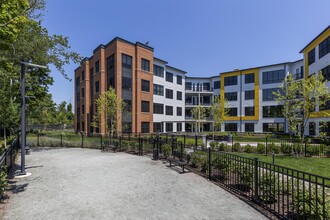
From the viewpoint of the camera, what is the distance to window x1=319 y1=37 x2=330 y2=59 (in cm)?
2725

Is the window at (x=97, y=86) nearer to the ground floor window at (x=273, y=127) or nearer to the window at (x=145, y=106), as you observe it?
the window at (x=145, y=106)

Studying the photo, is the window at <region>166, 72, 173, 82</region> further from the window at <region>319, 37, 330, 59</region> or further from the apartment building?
the window at <region>319, 37, 330, 59</region>

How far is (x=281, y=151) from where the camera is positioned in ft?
55.5

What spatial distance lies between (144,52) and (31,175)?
2965 centimetres

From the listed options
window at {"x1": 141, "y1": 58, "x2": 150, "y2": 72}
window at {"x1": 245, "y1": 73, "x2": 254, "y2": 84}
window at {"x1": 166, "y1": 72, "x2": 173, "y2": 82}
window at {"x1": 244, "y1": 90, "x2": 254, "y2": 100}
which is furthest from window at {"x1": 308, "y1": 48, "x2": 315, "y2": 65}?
window at {"x1": 141, "y1": 58, "x2": 150, "y2": 72}

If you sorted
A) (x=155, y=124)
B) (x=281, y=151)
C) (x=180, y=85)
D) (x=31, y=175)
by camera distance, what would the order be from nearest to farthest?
(x=31, y=175) → (x=281, y=151) → (x=155, y=124) → (x=180, y=85)

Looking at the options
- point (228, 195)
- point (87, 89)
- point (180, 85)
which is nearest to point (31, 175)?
point (228, 195)

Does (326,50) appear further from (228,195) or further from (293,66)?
(228,195)

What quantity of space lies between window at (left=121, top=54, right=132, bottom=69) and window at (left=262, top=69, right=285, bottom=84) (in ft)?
98.1

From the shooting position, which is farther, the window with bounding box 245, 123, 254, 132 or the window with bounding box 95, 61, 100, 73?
the window with bounding box 245, 123, 254, 132

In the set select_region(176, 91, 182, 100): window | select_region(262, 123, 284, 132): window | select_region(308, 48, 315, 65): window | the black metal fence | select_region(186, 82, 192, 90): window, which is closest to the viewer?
the black metal fence

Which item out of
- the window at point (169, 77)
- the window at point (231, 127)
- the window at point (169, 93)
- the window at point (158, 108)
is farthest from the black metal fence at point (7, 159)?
the window at point (231, 127)

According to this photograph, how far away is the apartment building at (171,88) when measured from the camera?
32500 millimetres

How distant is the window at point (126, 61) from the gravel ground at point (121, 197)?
25434 mm
